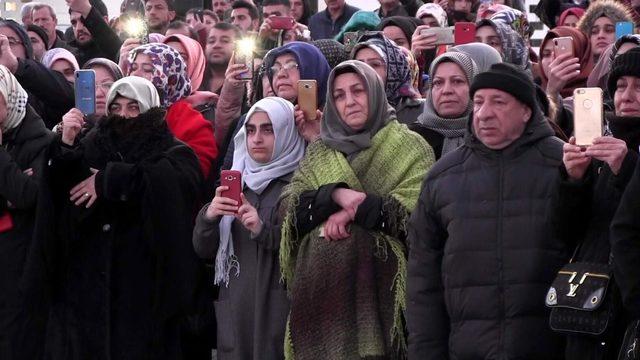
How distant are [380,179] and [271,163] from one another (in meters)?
0.82

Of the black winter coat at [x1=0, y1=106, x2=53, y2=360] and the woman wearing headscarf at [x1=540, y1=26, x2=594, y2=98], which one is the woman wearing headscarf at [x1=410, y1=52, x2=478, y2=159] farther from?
the black winter coat at [x1=0, y1=106, x2=53, y2=360]

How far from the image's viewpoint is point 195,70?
9875mm

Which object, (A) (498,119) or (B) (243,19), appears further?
(B) (243,19)

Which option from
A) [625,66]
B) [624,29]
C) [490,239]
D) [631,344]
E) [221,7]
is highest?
[625,66]

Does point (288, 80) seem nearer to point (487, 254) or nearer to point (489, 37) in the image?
point (489, 37)

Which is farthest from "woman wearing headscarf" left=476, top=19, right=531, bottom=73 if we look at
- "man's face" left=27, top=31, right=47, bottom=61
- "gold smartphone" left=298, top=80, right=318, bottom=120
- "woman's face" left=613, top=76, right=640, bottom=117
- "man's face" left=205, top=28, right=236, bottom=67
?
"man's face" left=27, top=31, right=47, bottom=61

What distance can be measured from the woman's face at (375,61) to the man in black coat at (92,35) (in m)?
3.41

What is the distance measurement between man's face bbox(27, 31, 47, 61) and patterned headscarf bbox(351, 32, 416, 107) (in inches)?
159

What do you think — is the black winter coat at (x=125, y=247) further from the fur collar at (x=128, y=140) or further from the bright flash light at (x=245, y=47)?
the bright flash light at (x=245, y=47)

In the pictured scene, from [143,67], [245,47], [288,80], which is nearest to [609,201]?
[288,80]

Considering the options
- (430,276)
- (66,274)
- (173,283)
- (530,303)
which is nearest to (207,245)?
(173,283)

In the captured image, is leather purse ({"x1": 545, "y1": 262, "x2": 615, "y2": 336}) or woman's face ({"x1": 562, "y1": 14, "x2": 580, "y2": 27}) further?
woman's face ({"x1": 562, "y1": 14, "x2": 580, "y2": 27})

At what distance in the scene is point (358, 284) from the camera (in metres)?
7.03

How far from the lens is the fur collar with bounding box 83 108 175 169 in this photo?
8062 millimetres
